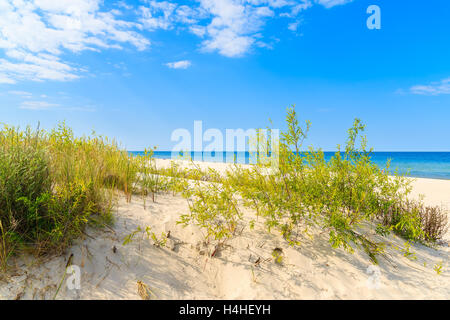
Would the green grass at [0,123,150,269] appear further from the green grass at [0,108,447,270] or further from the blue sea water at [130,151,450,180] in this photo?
the blue sea water at [130,151,450,180]

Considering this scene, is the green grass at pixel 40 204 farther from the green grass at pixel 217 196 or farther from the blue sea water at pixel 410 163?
the blue sea water at pixel 410 163

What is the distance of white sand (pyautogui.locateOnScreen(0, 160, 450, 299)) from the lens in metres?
2.92

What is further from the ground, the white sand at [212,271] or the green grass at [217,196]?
the green grass at [217,196]

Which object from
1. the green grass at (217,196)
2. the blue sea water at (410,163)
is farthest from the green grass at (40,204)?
the blue sea water at (410,163)

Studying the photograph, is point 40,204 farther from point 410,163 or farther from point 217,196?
point 410,163

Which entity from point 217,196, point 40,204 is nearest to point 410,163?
point 217,196

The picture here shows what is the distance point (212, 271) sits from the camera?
11.3ft

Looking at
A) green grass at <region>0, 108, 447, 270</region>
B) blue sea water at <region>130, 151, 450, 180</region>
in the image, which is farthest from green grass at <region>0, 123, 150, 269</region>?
blue sea water at <region>130, 151, 450, 180</region>

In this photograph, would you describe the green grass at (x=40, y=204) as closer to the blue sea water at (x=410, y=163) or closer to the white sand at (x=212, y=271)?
the white sand at (x=212, y=271)

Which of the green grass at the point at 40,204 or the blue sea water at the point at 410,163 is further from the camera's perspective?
the blue sea water at the point at 410,163

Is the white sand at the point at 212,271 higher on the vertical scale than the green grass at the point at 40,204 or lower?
lower

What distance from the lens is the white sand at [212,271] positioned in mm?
→ 2918
